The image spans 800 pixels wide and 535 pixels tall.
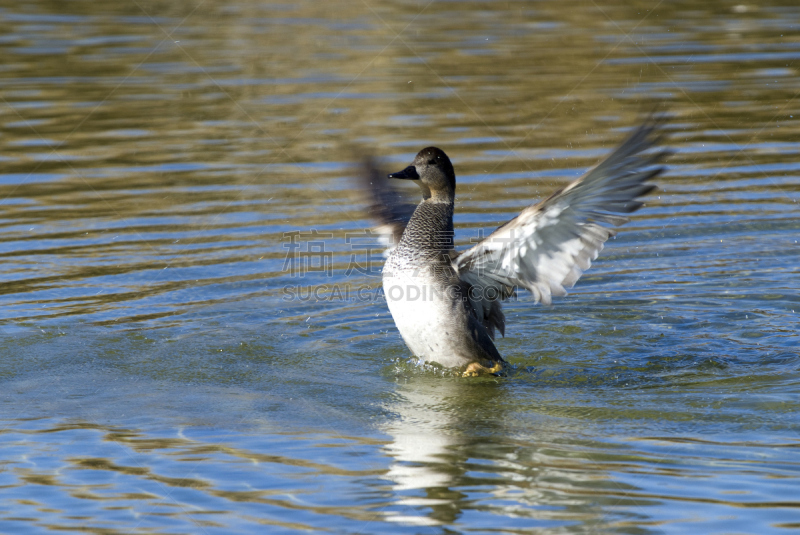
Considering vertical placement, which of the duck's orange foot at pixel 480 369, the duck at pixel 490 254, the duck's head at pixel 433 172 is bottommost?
the duck's orange foot at pixel 480 369

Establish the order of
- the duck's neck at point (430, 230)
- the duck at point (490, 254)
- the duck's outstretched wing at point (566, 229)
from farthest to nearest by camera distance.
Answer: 1. the duck's neck at point (430, 230)
2. the duck at point (490, 254)
3. the duck's outstretched wing at point (566, 229)

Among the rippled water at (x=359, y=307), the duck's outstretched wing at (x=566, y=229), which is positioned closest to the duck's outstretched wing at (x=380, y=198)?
the rippled water at (x=359, y=307)

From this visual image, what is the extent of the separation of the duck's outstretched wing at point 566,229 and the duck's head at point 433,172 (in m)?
0.93

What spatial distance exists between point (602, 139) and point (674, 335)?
5.96 m

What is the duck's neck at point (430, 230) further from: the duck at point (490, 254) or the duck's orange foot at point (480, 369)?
the duck's orange foot at point (480, 369)

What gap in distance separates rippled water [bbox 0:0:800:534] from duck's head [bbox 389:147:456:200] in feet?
3.60

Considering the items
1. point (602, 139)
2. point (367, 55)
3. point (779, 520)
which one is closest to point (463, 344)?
point (779, 520)

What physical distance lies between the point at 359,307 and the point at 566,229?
3.08 m

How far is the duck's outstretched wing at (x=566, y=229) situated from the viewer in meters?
5.66

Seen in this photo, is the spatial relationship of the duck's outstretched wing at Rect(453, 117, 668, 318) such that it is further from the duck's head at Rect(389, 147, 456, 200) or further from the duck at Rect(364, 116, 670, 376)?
the duck's head at Rect(389, 147, 456, 200)

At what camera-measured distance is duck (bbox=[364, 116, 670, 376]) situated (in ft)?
19.0

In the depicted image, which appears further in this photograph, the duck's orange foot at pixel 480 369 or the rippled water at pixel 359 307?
the duck's orange foot at pixel 480 369

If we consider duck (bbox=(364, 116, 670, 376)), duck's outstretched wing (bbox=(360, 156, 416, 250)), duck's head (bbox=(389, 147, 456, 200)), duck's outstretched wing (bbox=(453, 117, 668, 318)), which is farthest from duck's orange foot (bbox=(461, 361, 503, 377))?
duck's outstretched wing (bbox=(360, 156, 416, 250))

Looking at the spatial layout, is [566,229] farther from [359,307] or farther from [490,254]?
[359,307]
